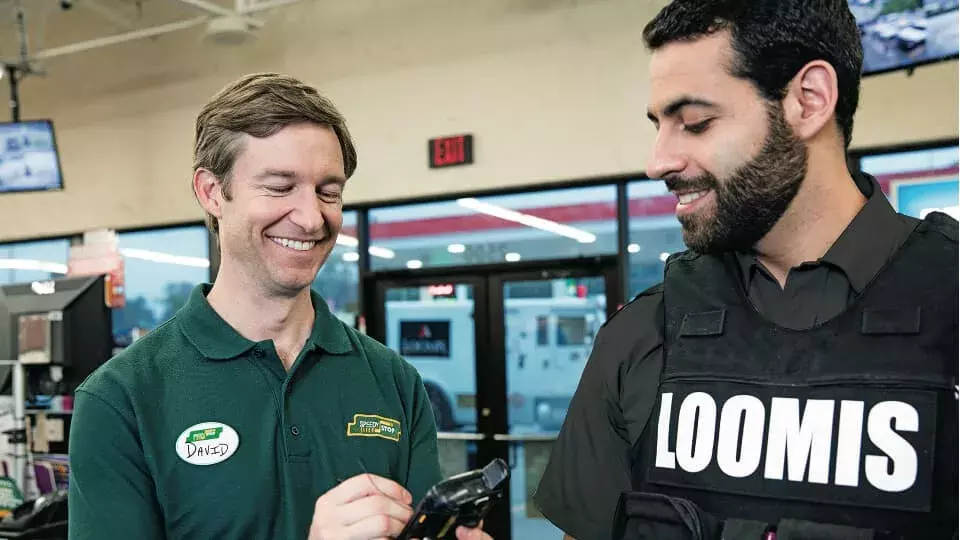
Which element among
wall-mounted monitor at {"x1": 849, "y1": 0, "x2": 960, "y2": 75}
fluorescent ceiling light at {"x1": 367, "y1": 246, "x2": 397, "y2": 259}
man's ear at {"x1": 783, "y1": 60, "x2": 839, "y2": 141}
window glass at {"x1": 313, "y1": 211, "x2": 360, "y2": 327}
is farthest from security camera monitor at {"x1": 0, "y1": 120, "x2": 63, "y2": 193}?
man's ear at {"x1": 783, "y1": 60, "x2": 839, "y2": 141}

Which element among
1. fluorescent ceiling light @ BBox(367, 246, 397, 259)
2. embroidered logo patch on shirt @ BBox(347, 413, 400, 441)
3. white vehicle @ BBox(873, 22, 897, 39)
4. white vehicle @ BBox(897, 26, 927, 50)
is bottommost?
embroidered logo patch on shirt @ BBox(347, 413, 400, 441)

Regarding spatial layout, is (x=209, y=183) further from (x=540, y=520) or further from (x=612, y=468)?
(x=540, y=520)

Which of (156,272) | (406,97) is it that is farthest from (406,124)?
(156,272)

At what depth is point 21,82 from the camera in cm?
806

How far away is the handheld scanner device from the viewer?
1110 millimetres

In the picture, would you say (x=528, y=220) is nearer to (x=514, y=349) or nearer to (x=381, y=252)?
(x=514, y=349)

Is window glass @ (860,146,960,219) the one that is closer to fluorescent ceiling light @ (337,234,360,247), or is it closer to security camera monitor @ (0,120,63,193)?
fluorescent ceiling light @ (337,234,360,247)

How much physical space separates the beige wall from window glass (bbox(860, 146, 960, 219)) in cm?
16

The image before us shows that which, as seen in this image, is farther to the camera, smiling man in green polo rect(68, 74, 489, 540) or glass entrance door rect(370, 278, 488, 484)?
glass entrance door rect(370, 278, 488, 484)

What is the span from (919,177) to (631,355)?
13.6ft

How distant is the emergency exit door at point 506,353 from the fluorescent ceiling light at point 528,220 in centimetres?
19

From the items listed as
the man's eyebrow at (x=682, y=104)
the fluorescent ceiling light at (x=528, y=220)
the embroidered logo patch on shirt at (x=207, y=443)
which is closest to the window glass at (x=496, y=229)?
the fluorescent ceiling light at (x=528, y=220)

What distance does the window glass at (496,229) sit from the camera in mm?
5832

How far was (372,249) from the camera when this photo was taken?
658cm
